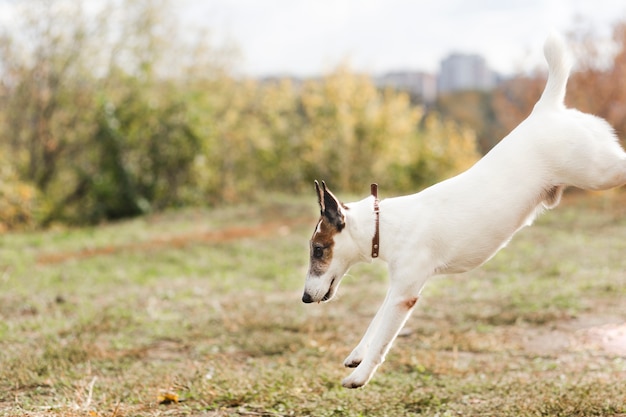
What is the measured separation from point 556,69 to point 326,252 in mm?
1641

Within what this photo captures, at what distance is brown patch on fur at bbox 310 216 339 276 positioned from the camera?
383cm

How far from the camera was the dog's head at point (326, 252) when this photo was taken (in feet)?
12.5

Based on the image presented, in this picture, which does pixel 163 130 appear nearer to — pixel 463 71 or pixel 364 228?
pixel 364 228

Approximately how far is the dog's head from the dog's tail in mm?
1292

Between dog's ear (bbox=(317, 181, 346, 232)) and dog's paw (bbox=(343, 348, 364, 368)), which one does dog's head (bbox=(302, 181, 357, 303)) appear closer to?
dog's ear (bbox=(317, 181, 346, 232))

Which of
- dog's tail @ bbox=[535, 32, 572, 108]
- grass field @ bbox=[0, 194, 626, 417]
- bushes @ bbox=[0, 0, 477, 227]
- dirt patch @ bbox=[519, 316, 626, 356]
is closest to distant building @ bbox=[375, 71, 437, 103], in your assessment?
bushes @ bbox=[0, 0, 477, 227]

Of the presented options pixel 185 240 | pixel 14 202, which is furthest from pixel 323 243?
pixel 14 202

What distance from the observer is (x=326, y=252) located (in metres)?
3.84

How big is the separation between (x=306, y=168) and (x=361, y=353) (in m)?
18.2

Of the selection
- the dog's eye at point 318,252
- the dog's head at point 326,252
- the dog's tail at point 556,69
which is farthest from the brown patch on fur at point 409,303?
the dog's tail at point 556,69

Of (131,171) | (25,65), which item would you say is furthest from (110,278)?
(25,65)

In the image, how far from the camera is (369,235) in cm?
383

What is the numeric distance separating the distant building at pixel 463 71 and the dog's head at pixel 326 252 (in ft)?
155

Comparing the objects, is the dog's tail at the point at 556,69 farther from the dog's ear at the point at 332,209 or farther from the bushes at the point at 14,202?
the bushes at the point at 14,202
